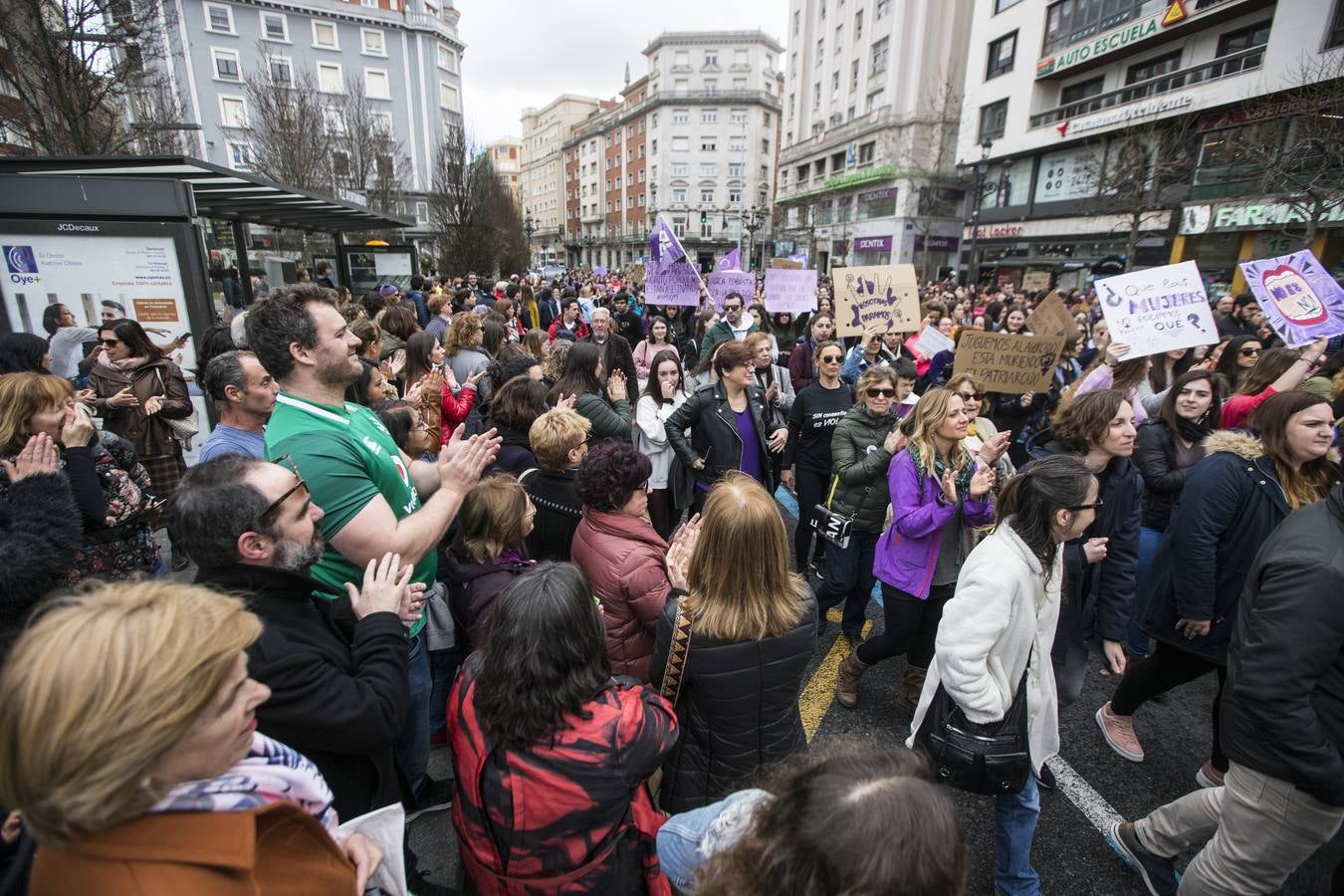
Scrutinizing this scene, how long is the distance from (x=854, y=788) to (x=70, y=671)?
1.20 meters

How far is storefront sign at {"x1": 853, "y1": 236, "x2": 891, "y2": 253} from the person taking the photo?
37.8 metres

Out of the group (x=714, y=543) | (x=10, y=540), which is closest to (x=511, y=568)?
(x=714, y=543)

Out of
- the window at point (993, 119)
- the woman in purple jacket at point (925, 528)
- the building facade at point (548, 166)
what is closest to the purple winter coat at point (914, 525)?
the woman in purple jacket at point (925, 528)

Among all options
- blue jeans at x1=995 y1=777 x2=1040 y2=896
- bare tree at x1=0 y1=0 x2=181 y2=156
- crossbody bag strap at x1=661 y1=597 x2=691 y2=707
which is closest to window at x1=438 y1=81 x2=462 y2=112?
bare tree at x1=0 y1=0 x2=181 y2=156

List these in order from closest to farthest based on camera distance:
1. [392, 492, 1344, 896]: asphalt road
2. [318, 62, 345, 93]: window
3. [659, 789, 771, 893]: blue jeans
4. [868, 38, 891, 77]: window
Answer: [659, 789, 771, 893]: blue jeans
[392, 492, 1344, 896]: asphalt road
[868, 38, 891, 77]: window
[318, 62, 345, 93]: window

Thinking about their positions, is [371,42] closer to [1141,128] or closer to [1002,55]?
[1002,55]

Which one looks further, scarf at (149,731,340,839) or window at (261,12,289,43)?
window at (261,12,289,43)

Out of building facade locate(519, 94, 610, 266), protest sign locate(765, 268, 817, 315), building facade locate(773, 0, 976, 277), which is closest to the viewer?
protest sign locate(765, 268, 817, 315)

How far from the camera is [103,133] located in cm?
1073

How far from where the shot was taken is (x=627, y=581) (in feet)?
7.86

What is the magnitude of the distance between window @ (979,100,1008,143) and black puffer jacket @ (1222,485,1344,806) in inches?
1363

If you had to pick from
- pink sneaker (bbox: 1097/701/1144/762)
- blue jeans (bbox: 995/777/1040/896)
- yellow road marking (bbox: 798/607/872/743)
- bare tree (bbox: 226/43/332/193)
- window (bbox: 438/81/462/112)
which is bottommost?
yellow road marking (bbox: 798/607/872/743)

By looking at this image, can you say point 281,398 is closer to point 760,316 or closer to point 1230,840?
point 1230,840

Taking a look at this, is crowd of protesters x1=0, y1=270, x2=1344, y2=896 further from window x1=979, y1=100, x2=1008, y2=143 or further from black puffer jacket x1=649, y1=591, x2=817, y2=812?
window x1=979, y1=100, x2=1008, y2=143
